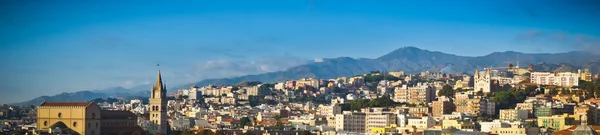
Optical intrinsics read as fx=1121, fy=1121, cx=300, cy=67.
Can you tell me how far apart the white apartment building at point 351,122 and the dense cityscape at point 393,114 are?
51 millimetres

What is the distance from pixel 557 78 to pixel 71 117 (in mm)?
33982

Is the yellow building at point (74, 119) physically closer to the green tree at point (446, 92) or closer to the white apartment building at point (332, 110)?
the white apartment building at point (332, 110)

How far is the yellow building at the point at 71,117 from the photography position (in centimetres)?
4834

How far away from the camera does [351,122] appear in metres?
57.5

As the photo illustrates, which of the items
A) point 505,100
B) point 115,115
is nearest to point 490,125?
point 505,100

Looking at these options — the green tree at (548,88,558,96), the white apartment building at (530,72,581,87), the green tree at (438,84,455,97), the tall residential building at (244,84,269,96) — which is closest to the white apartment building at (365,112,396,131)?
the green tree at (438,84,455,97)

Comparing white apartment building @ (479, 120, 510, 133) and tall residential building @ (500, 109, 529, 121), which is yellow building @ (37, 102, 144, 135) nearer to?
white apartment building @ (479, 120, 510, 133)

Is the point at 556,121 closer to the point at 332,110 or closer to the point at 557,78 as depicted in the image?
the point at 332,110

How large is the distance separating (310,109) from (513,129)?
32.4 m

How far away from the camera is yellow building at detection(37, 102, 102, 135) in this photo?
159 ft

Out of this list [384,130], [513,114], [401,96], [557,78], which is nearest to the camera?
[384,130]

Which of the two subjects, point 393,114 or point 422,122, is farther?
point 393,114

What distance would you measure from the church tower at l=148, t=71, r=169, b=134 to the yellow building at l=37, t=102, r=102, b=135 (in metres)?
3.71

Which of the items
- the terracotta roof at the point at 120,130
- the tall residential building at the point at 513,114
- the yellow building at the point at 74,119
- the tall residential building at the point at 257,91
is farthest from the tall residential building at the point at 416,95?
the tall residential building at the point at 257,91
